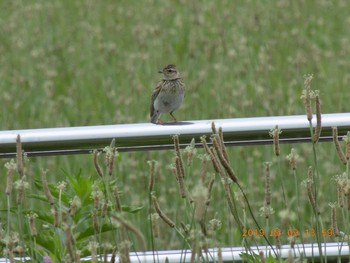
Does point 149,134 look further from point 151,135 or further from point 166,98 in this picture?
point 166,98

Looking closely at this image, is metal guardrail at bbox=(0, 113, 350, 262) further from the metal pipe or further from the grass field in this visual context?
the grass field

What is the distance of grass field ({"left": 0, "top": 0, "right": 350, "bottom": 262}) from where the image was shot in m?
5.05

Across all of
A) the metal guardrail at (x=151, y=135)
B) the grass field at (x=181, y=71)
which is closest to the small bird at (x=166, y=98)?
the grass field at (x=181, y=71)

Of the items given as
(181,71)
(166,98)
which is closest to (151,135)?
(166,98)

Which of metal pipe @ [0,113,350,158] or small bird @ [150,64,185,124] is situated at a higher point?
small bird @ [150,64,185,124]

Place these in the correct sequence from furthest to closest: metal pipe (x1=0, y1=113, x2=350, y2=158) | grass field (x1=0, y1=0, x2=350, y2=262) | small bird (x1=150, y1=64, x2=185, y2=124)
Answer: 1. grass field (x1=0, y1=0, x2=350, y2=262)
2. small bird (x1=150, y1=64, x2=185, y2=124)
3. metal pipe (x1=0, y1=113, x2=350, y2=158)

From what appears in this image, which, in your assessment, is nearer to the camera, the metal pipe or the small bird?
the metal pipe

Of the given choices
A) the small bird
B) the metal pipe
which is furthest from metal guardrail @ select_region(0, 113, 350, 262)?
the small bird

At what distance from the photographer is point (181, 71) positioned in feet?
23.8

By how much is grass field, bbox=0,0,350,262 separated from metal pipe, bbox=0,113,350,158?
5.55ft

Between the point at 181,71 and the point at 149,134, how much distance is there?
5.00 metres

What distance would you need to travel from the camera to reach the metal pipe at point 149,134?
2264 mm

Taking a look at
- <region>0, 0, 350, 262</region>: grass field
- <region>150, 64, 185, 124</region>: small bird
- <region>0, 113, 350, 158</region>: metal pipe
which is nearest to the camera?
<region>0, 113, 350, 158</region>: metal pipe

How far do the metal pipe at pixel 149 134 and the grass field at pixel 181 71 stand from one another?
1691 millimetres
